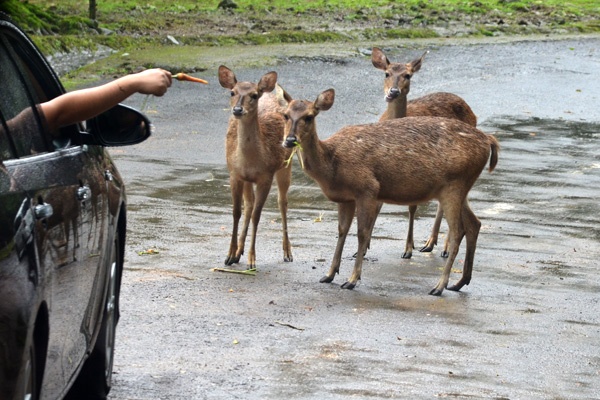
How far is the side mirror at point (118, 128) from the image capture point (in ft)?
18.1

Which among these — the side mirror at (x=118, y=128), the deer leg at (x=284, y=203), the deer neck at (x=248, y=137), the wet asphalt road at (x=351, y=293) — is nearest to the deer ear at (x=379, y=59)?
the wet asphalt road at (x=351, y=293)

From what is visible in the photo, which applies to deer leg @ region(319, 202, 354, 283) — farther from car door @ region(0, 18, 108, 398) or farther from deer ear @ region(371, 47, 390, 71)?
car door @ region(0, 18, 108, 398)

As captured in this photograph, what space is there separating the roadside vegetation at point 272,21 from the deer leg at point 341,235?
974 centimetres

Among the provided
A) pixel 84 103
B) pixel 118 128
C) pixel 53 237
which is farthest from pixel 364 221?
pixel 53 237

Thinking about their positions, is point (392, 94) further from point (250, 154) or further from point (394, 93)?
point (250, 154)

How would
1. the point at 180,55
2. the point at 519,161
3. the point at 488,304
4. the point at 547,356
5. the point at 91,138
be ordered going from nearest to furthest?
1. the point at 91,138
2. the point at 547,356
3. the point at 488,304
4. the point at 519,161
5. the point at 180,55

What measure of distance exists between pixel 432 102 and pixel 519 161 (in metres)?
3.27

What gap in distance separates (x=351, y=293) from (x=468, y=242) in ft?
3.74

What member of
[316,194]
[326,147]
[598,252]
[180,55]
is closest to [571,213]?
[598,252]

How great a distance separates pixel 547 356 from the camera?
7516mm

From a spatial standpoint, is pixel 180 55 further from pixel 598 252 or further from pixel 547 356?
pixel 547 356

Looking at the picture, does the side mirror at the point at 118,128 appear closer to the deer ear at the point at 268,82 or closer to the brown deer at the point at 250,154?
the brown deer at the point at 250,154

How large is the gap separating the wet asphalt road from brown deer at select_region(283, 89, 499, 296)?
17.2 inches

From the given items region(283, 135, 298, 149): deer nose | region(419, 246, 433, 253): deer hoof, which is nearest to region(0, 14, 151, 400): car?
region(283, 135, 298, 149): deer nose
